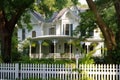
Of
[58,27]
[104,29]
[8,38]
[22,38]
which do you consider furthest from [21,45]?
[104,29]

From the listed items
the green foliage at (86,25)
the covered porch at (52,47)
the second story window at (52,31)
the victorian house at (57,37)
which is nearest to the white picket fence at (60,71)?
the green foliage at (86,25)

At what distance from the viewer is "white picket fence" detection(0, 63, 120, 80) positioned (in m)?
18.4

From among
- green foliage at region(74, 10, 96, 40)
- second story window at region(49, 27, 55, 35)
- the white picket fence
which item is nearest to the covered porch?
second story window at region(49, 27, 55, 35)

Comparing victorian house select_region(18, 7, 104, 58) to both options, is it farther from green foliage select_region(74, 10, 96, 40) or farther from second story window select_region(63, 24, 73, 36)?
green foliage select_region(74, 10, 96, 40)

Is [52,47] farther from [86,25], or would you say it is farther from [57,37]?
[86,25]

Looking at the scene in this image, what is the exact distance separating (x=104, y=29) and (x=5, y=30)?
7.79 m

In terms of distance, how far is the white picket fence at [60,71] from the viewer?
18.4 m

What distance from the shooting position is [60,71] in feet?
63.3

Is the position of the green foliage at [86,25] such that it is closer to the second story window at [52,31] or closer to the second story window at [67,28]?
the second story window at [67,28]

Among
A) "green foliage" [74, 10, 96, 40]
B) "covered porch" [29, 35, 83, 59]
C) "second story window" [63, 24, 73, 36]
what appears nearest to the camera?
"green foliage" [74, 10, 96, 40]

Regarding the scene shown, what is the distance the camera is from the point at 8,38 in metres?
25.7

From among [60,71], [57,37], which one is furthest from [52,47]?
[60,71]

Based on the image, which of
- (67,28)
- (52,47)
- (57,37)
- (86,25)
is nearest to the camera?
(86,25)

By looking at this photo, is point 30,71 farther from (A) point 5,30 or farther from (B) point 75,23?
(B) point 75,23
